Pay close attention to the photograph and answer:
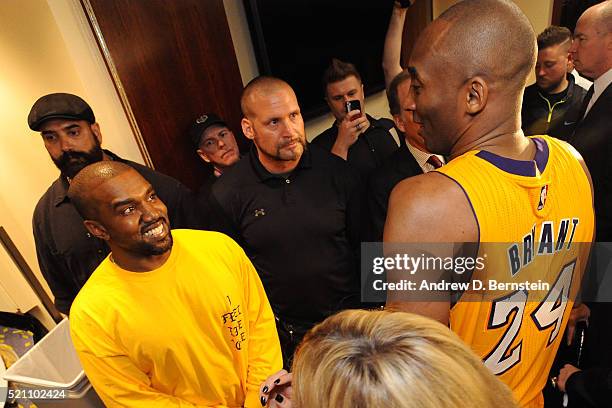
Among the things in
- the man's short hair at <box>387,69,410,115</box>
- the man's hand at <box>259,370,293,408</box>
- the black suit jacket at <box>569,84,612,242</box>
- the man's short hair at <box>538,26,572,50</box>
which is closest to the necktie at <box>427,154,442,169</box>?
the man's short hair at <box>387,69,410,115</box>

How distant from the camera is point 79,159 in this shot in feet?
5.79

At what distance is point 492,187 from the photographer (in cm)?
84

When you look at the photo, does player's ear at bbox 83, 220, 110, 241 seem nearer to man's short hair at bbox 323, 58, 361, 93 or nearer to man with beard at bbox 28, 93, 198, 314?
man with beard at bbox 28, 93, 198, 314

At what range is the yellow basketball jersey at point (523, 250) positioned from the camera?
844mm

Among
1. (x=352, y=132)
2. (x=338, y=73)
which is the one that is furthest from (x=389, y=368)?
(x=338, y=73)

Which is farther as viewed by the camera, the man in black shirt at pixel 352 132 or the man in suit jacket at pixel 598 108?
the man in black shirt at pixel 352 132

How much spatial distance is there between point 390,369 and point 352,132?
1959 millimetres

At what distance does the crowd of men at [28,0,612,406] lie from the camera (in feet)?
2.88

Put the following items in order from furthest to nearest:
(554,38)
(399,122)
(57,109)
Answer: (554,38) < (399,122) < (57,109)

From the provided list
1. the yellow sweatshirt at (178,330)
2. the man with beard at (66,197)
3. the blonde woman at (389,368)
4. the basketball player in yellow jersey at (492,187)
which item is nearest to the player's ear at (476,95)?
the basketball player in yellow jersey at (492,187)

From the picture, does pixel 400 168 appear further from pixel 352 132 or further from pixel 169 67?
pixel 169 67

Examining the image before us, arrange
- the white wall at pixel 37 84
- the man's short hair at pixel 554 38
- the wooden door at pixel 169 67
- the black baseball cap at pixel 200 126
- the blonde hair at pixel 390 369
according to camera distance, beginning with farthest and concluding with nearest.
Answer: the man's short hair at pixel 554 38
the black baseball cap at pixel 200 126
the wooden door at pixel 169 67
the white wall at pixel 37 84
the blonde hair at pixel 390 369

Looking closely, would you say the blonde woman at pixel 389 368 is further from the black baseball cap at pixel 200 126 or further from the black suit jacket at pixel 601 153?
the black baseball cap at pixel 200 126

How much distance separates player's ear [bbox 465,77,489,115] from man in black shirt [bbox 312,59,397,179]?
4.29ft
